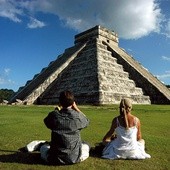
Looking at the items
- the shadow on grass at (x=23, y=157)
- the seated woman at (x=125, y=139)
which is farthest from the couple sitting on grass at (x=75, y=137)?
the shadow on grass at (x=23, y=157)

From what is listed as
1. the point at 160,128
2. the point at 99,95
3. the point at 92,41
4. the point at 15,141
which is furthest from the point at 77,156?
the point at 92,41

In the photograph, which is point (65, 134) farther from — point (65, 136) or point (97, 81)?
point (97, 81)

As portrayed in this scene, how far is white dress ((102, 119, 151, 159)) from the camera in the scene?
7379mm

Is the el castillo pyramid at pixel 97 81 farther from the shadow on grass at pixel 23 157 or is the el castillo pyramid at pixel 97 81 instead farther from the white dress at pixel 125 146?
the white dress at pixel 125 146

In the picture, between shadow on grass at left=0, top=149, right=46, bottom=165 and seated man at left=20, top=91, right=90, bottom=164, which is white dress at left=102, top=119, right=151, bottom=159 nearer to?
seated man at left=20, top=91, right=90, bottom=164

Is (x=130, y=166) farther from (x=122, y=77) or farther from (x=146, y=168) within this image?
(x=122, y=77)

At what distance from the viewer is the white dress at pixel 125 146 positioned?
7.38 metres

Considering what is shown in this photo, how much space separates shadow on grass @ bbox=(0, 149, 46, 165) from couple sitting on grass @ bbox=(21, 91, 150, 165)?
271mm

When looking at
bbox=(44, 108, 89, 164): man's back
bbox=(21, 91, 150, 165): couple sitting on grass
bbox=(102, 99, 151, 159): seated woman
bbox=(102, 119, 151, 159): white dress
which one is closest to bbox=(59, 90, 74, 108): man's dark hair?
bbox=(21, 91, 150, 165): couple sitting on grass

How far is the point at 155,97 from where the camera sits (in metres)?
31.2

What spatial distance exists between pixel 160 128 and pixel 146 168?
6.09 metres

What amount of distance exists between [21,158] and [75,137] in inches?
58.1

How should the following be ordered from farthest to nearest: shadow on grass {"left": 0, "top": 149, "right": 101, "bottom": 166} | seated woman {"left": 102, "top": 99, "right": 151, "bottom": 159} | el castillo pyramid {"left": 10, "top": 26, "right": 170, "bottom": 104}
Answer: el castillo pyramid {"left": 10, "top": 26, "right": 170, "bottom": 104} → seated woman {"left": 102, "top": 99, "right": 151, "bottom": 159} → shadow on grass {"left": 0, "top": 149, "right": 101, "bottom": 166}

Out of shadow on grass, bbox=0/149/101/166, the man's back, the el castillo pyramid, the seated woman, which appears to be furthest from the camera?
the el castillo pyramid
